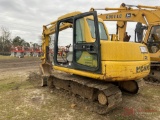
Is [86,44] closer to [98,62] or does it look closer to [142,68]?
[98,62]

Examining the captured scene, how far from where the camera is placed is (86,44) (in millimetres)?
5387

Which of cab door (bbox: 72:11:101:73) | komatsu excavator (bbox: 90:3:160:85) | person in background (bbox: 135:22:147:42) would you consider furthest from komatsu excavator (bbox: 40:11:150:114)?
person in background (bbox: 135:22:147:42)

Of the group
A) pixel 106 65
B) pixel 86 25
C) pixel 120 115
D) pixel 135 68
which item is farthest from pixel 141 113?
pixel 86 25

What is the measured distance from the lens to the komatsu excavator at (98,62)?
16.1 ft

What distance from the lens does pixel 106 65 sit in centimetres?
478

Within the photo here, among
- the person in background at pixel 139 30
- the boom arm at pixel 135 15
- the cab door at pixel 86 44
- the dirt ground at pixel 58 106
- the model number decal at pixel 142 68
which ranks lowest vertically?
the dirt ground at pixel 58 106

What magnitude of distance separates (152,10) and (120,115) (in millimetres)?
6046

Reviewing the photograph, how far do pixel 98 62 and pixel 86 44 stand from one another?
70 centimetres

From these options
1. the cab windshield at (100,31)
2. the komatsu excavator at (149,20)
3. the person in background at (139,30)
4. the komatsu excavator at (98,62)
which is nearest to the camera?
the komatsu excavator at (98,62)

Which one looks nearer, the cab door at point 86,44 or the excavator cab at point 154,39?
the cab door at point 86,44

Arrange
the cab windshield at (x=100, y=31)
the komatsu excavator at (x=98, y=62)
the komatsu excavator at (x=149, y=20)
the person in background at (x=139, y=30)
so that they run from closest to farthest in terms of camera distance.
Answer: the komatsu excavator at (x=98, y=62), the cab windshield at (x=100, y=31), the komatsu excavator at (x=149, y=20), the person in background at (x=139, y=30)

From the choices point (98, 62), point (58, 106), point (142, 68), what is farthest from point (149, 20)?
point (58, 106)

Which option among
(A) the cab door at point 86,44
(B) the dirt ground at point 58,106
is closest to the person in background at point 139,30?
(B) the dirt ground at point 58,106

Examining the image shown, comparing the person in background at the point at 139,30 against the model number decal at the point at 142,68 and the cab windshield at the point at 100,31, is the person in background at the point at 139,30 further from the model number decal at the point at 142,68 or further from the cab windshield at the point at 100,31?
the model number decal at the point at 142,68
